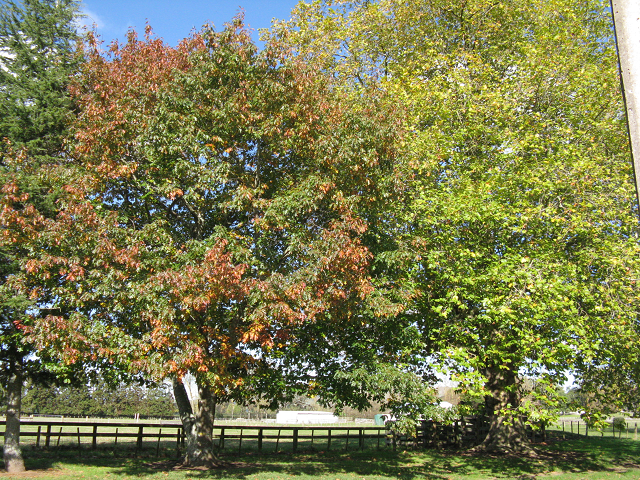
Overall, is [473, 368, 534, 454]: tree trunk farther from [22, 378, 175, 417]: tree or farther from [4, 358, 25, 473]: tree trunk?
[22, 378, 175, 417]: tree

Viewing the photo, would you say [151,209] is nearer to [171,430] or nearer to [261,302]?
[261,302]

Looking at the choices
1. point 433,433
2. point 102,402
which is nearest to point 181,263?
point 433,433

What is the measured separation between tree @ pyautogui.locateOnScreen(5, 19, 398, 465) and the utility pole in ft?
21.3

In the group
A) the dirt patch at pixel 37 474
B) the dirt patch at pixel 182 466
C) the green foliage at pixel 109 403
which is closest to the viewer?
the dirt patch at pixel 37 474

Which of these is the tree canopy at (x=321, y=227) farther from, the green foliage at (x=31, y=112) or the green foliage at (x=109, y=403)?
the green foliage at (x=109, y=403)

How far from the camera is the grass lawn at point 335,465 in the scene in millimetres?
12688

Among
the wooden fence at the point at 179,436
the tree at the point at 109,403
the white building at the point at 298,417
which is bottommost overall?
the white building at the point at 298,417

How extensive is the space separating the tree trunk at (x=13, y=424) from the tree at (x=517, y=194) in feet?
35.1

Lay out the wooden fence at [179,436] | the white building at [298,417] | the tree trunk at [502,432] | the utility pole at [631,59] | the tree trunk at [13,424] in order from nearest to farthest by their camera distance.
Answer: the utility pole at [631,59]
the tree trunk at [13,424]
the wooden fence at [179,436]
the tree trunk at [502,432]
the white building at [298,417]

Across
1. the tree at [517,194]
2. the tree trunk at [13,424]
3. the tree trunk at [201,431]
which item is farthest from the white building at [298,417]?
A: the tree trunk at [13,424]

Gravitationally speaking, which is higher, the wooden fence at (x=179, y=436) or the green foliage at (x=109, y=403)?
the wooden fence at (x=179, y=436)

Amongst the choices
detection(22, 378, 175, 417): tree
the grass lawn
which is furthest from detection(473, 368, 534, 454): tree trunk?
detection(22, 378, 175, 417): tree

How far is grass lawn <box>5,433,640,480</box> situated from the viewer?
41.6ft

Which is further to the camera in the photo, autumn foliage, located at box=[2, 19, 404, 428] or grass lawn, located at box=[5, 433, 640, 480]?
grass lawn, located at box=[5, 433, 640, 480]
